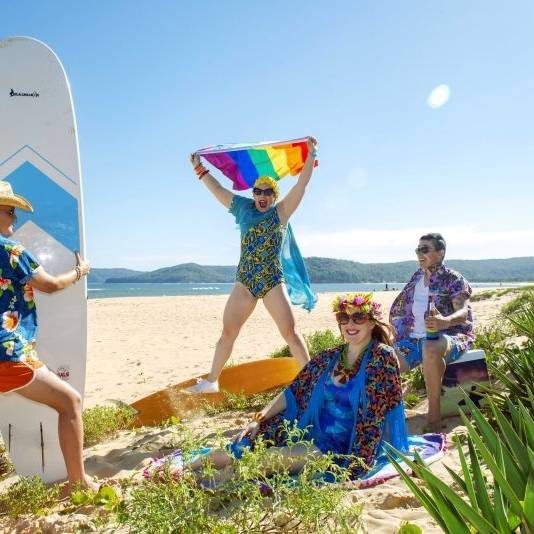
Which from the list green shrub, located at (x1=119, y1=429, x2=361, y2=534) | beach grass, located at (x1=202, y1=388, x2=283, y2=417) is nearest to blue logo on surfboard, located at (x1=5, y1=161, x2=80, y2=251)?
beach grass, located at (x1=202, y1=388, x2=283, y2=417)

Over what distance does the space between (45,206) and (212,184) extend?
4.68 ft

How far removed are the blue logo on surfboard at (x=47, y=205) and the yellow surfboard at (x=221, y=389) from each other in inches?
61.2

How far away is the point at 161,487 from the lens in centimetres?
211

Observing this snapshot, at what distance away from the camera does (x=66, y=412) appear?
2.96 meters

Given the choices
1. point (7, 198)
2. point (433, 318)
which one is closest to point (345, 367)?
point (433, 318)

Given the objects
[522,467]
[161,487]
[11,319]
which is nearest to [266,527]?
[161,487]

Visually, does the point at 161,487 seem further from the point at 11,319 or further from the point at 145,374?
the point at 145,374

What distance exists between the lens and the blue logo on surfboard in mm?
4316

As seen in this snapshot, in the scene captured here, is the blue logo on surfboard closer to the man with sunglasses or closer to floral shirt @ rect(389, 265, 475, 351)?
the man with sunglasses

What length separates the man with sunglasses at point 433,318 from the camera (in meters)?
3.93

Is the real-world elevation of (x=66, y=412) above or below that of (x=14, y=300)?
below

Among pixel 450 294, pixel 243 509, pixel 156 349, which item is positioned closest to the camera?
pixel 243 509

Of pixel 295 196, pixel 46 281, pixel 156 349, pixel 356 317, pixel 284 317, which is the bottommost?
pixel 156 349

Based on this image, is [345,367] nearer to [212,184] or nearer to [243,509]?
[243,509]
